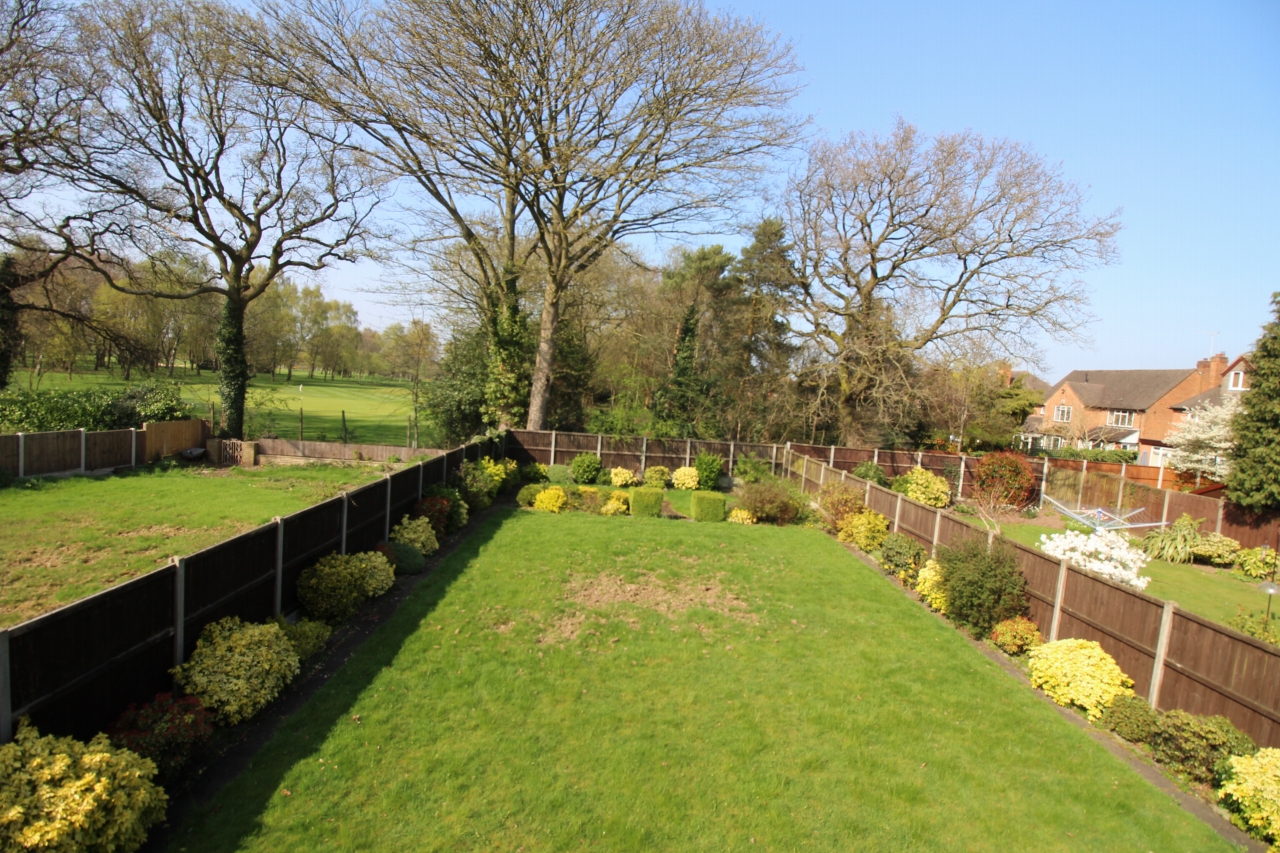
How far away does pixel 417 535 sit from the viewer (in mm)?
11484

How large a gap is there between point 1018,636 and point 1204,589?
30.3ft

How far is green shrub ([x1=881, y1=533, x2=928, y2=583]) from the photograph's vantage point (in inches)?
485

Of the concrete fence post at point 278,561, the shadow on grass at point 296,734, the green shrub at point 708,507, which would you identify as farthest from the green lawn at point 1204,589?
the concrete fence post at point 278,561

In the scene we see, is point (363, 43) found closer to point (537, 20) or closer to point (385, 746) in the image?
point (537, 20)

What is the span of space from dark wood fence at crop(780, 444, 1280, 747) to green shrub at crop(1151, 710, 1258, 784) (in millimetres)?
193

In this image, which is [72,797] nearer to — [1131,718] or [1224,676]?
[1131,718]

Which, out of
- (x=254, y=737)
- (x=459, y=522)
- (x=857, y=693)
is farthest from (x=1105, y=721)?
(x=459, y=522)

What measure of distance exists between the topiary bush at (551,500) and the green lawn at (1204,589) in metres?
11.1

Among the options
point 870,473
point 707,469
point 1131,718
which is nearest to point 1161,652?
point 1131,718

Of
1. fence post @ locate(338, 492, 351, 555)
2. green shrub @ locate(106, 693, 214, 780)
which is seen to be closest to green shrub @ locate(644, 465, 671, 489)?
fence post @ locate(338, 492, 351, 555)

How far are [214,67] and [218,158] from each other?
2685mm

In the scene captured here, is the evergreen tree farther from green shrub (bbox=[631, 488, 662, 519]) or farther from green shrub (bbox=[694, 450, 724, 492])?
green shrub (bbox=[631, 488, 662, 519])

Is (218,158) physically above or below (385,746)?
above

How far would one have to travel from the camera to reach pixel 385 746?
223 inches
